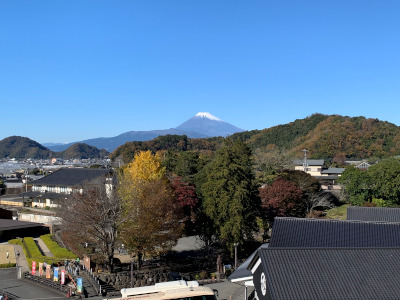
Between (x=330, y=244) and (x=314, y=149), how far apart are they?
6121cm

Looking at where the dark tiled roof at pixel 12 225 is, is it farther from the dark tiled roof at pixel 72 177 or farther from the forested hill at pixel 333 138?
the forested hill at pixel 333 138

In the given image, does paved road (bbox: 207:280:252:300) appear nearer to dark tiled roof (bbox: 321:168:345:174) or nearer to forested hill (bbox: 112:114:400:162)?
dark tiled roof (bbox: 321:168:345:174)

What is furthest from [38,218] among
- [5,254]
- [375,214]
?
[375,214]

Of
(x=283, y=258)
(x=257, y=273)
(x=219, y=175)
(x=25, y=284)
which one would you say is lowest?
(x=25, y=284)

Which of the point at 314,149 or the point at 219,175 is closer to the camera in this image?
the point at 219,175

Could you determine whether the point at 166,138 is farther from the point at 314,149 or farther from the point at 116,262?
the point at 116,262

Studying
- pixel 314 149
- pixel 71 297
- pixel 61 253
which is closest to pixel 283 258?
pixel 71 297

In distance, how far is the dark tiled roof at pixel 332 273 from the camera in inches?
409

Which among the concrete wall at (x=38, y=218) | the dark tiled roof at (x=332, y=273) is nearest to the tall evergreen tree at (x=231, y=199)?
the dark tiled roof at (x=332, y=273)

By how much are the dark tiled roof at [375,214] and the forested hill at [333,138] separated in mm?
43882

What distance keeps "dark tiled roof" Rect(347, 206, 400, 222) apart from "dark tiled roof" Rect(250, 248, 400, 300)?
9827mm

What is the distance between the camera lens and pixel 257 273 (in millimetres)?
12945

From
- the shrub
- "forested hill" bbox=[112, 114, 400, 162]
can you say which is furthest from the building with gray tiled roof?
"forested hill" bbox=[112, 114, 400, 162]

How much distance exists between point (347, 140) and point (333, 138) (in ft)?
9.37
